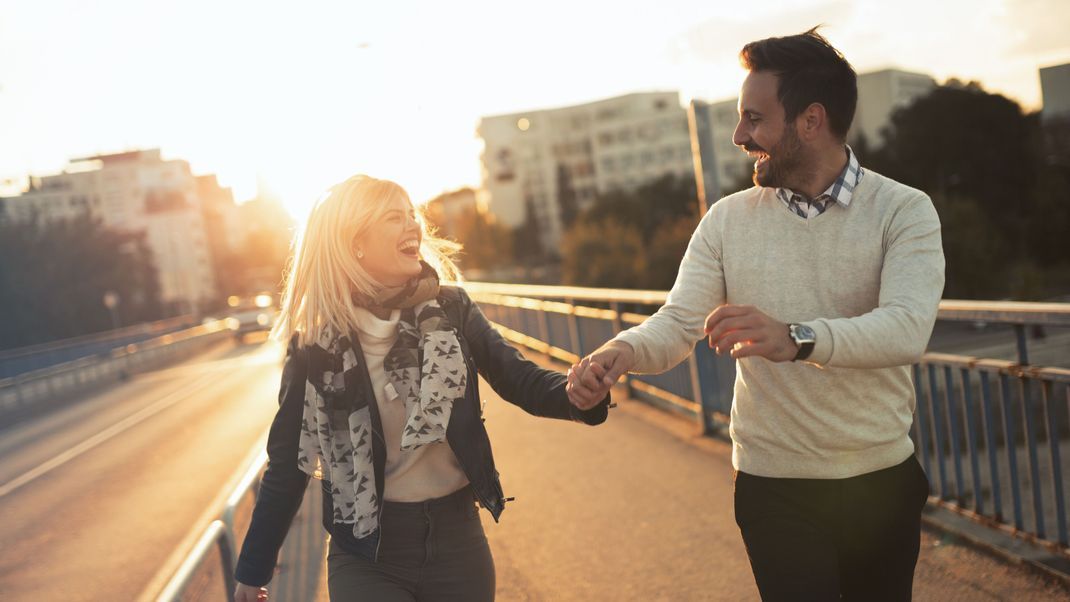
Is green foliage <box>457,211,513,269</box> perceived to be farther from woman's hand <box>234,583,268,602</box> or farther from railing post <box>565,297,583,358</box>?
woman's hand <box>234,583,268,602</box>

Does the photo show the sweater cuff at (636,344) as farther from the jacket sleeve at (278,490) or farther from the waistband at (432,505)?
the jacket sleeve at (278,490)

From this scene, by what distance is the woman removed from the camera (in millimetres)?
2867

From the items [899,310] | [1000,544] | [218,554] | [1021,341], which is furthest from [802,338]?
[1000,544]

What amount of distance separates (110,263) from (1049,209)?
65.9 m

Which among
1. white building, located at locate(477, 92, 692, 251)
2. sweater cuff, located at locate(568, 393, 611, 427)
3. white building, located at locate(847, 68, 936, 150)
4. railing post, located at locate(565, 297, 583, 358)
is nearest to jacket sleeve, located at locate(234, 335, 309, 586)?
sweater cuff, located at locate(568, 393, 611, 427)

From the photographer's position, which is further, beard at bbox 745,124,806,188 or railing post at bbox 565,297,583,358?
railing post at bbox 565,297,583,358

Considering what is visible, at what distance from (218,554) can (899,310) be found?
113 inches

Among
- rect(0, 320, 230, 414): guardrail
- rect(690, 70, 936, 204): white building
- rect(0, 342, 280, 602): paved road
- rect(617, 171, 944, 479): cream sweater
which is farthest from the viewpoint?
rect(690, 70, 936, 204): white building

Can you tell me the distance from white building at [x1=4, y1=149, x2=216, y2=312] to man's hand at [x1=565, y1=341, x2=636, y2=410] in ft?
439

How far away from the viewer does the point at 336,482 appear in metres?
2.93

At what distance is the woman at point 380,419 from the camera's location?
113 inches

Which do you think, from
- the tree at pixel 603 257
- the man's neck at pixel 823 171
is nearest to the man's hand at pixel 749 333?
the man's neck at pixel 823 171

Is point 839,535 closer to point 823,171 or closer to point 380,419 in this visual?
point 823,171

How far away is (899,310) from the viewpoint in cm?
234
